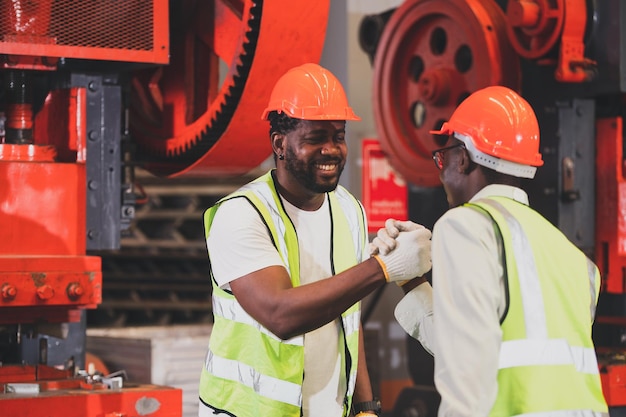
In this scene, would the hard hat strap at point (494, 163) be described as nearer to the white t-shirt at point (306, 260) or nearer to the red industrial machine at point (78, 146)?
the white t-shirt at point (306, 260)

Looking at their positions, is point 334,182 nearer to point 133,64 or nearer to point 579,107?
point 133,64

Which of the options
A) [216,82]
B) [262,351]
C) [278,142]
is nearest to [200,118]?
[216,82]

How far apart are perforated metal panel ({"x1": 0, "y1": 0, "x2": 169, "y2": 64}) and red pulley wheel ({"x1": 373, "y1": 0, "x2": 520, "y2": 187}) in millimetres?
1878

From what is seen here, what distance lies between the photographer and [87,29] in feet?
12.1

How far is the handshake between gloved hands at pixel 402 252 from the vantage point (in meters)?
2.83

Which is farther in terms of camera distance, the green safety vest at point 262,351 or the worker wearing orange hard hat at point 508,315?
the green safety vest at point 262,351

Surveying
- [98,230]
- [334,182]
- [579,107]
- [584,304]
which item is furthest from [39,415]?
[579,107]

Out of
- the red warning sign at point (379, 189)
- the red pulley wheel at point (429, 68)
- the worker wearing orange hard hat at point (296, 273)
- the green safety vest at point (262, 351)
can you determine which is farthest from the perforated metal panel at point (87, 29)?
the red warning sign at point (379, 189)

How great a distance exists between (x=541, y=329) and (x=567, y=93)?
2.60m

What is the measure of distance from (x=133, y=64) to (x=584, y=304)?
1.92 meters

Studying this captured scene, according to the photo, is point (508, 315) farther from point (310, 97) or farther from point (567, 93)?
point (567, 93)

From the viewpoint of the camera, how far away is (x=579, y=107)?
4.87 m

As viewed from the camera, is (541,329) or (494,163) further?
(494,163)

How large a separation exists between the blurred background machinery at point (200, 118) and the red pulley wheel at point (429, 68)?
0.01 meters
